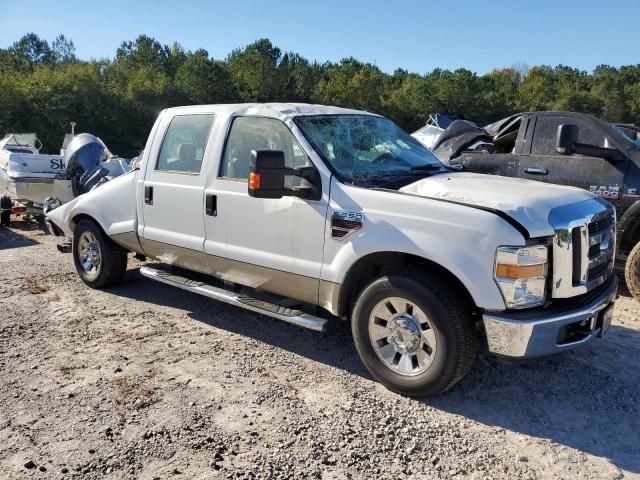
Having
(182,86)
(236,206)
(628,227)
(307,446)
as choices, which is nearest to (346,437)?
(307,446)

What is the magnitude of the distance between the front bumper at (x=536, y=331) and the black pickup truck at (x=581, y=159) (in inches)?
87.2

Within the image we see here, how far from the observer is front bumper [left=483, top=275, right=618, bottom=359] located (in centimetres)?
328

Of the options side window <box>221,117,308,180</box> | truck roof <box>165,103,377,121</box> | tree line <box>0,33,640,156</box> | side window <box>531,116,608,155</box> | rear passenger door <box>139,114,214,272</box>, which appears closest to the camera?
side window <box>221,117,308,180</box>

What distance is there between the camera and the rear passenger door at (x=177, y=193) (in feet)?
15.9

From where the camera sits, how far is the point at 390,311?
12.4 ft

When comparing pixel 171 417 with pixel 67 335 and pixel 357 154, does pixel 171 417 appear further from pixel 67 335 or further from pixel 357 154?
pixel 357 154

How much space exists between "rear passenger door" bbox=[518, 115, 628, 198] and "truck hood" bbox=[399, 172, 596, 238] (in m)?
2.51

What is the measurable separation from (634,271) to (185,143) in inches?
181

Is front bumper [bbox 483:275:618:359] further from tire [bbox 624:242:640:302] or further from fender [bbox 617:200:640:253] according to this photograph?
fender [bbox 617:200:640:253]

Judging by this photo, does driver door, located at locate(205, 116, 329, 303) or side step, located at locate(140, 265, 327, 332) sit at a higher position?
driver door, located at locate(205, 116, 329, 303)

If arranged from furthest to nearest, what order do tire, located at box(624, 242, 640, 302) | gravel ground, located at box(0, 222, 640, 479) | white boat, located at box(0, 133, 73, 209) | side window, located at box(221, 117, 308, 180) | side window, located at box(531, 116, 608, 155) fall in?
white boat, located at box(0, 133, 73, 209) < side window, located at box(531, 116, 608, 155) < tire, located at box(624, 242, 640, 302) < side window, located at box(221, 117, 308, 180) < gravel ground, located at box(0, 222, 640, 479)

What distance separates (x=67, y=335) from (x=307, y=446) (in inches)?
108

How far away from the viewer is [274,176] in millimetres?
3805

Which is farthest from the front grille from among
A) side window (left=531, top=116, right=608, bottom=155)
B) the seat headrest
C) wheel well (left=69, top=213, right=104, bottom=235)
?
wheel well (left=69, top=213, right=104, bottom=235)
